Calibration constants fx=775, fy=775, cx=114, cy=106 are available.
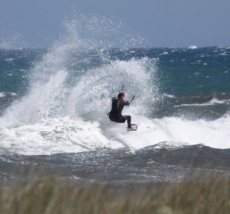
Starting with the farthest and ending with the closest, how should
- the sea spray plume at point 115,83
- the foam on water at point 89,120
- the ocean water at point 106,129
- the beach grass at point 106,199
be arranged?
the sea spray plume at point 115,83 → the foam on water at point 89,120 → the ocean water at point 106,129 → the beach grass at point 106,199

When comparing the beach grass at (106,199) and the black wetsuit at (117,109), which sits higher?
the black wetsuit at (117,109)

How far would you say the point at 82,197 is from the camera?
5.61 meters

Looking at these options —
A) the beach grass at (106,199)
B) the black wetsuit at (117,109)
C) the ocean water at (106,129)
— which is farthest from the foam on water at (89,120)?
the beach grass at (106,199)

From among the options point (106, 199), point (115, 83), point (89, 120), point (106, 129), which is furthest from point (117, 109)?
point (106, 199)

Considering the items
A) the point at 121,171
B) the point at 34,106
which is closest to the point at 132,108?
the point at 34,106

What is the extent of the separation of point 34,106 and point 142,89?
4815mm

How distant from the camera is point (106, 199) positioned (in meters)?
6.16

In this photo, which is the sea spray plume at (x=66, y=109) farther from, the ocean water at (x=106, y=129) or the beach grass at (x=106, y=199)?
the beach grass at (x=106, y=199)

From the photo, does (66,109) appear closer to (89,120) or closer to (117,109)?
(89,120)

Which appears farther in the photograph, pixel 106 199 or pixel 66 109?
pixel 66 109

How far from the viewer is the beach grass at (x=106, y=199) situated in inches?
205

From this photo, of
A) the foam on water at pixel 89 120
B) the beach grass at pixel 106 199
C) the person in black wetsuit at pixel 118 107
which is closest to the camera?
the beach grass at pixel 106 199

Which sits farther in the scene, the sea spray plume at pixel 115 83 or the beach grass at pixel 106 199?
the sea spray plume at pixel 115 83

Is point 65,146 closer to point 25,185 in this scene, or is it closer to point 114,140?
point 114,140
